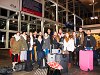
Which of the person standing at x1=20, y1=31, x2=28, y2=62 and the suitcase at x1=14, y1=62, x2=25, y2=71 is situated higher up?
the person standing at x1=20, y1=31, x2=28, y2=62

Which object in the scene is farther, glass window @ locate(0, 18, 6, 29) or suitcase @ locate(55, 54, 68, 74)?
glass window @ locate(0, 18, 6, 29)

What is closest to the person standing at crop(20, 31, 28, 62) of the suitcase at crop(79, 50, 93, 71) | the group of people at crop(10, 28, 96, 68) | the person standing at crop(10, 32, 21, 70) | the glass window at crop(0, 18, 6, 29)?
the group of people at crop(10, 28, 96, 68)

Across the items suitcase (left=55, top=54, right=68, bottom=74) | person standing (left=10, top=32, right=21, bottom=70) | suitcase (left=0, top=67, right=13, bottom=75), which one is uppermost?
person standing (left=10, top=32, right=21, bottom=70)

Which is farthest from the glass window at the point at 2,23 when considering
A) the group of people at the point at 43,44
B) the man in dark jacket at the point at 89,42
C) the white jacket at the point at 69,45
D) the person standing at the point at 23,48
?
the man in dark jacket at the point at 89,42

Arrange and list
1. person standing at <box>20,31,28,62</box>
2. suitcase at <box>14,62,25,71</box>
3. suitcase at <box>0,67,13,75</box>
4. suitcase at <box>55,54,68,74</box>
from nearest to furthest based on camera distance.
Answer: suitcase at <box>0,67,13,75</box>
suitcase at <box>55,54,68,74</box>
suitcase at <box>14,62,25,71</box>
person standing at <box>20,31,28,62</box>

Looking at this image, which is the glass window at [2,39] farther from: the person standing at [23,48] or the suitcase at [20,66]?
the suitcase at [20,66]

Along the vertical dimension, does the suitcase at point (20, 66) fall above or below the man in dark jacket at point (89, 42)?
below

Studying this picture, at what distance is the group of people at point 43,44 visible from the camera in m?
6.41

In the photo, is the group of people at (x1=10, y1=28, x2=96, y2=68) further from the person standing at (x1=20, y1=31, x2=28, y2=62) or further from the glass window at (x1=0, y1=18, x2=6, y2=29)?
the glass window at (x1=0, y1=18, x2=6, y2=29)

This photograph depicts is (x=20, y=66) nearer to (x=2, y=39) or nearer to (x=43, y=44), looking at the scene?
(x=43, y=44)

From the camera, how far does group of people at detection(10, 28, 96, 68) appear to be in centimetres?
641

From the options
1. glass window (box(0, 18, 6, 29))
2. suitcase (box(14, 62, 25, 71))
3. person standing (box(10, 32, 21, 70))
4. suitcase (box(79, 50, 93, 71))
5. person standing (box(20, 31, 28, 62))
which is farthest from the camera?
glass window (box(0, 18, 6, 29))

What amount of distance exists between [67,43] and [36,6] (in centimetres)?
438

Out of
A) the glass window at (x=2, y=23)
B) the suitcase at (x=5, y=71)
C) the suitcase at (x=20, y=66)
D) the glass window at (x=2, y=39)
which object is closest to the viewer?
the suitcase at (x=5, y=71)
